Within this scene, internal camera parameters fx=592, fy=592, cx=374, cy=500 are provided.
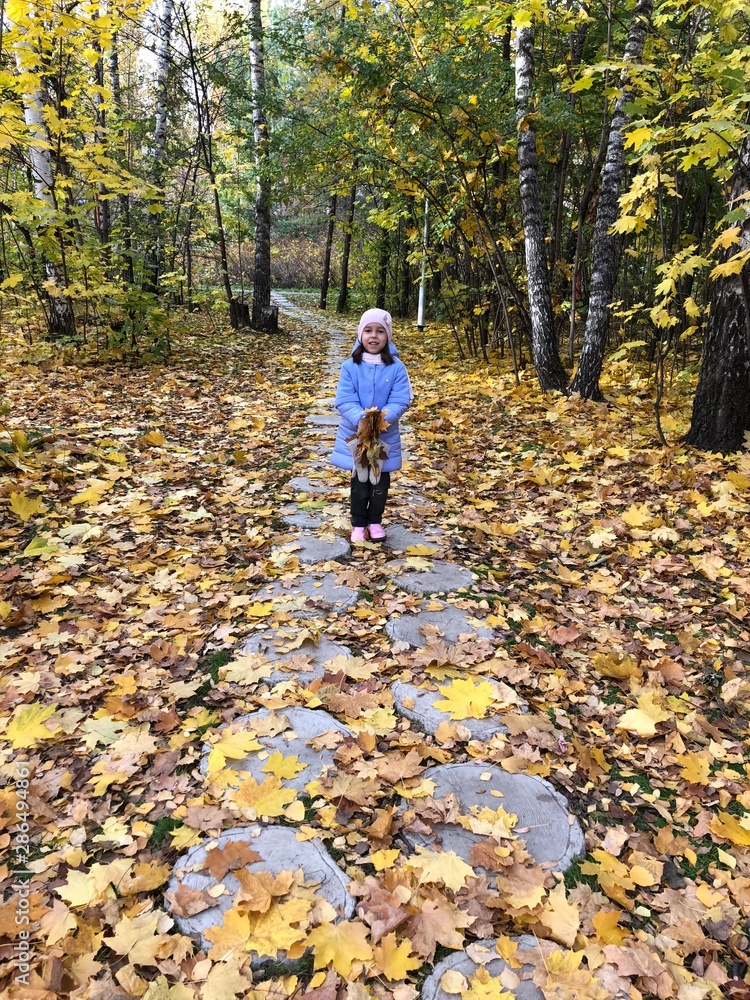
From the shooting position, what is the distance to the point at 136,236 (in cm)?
872

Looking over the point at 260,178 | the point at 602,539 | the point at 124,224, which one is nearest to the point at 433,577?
the point at 602,539

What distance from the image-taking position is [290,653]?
2.85m

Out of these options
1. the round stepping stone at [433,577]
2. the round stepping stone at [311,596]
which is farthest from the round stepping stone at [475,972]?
the round stepping stone at [433,577]

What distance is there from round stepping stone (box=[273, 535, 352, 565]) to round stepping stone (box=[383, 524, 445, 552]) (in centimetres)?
31

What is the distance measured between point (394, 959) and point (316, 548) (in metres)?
2.53

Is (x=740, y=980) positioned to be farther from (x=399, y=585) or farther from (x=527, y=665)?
(x=399, y=585)

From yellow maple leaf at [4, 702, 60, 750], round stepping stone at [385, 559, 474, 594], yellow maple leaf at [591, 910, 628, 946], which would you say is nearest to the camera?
yellow maple leaf at [591, 910, 628, 946]

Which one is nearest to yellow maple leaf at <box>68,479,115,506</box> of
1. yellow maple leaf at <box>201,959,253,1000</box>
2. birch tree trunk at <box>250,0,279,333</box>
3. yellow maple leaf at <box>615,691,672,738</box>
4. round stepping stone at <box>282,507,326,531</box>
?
round stepping stone at <box>282,507,326,531</box>

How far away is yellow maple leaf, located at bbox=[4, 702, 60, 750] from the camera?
88.5 inches

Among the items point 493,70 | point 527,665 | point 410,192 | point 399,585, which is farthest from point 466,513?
point 410,192

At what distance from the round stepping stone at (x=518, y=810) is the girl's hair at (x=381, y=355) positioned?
96.4 inches

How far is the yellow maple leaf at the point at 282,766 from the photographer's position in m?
2.16

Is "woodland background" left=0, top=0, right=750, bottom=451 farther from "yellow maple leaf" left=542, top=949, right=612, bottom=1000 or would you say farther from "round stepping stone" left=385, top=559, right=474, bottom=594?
"yellow maple leaf" left=542, top=949, right=612, bottom=1000

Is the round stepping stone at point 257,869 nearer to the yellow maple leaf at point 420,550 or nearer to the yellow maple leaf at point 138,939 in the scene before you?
the yellow maple leaf at point 138,939
